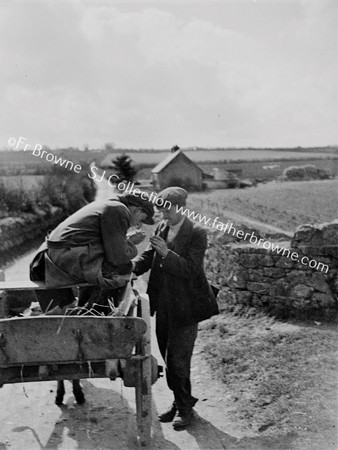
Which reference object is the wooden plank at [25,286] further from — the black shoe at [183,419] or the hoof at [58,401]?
the black shoe at [183,419]

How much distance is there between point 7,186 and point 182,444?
17.7 metres

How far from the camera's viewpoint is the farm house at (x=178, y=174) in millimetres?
51625

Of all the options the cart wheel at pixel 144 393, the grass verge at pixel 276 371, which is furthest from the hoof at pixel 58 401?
the grass verge at pixel 276 371

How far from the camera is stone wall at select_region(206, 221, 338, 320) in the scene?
7.40m

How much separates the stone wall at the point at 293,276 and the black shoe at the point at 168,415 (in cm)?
293

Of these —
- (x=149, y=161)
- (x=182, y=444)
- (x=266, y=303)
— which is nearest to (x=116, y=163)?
(x=149, y=161)

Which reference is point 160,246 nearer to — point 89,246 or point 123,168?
point 89,246

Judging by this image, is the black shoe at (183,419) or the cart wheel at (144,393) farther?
the black shoe at (183,419)

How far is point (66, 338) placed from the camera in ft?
12.1

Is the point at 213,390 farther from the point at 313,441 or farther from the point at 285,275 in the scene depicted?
the point at 285,275

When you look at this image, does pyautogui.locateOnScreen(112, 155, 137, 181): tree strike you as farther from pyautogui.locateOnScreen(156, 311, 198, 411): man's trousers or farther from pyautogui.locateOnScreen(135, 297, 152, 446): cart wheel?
pyautogui.locateOnScreen(135, 297, 152, 446): cart wheel

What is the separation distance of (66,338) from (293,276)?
15.1 ft

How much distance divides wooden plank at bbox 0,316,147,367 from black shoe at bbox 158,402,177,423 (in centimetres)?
160

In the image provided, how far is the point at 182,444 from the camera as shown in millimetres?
4527
